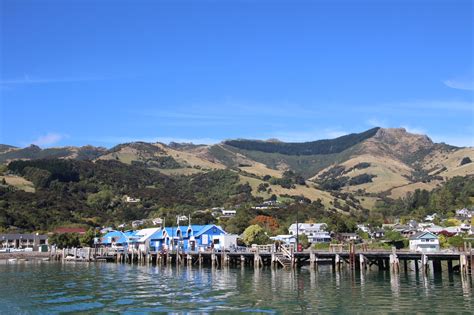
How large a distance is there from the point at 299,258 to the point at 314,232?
72.7 m

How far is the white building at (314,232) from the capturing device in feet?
451

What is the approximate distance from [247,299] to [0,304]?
57.9ft

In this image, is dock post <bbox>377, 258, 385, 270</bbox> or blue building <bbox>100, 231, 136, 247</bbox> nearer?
dock post <bbox>377, 258, 385, 270</bbox>

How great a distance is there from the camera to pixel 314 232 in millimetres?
146250

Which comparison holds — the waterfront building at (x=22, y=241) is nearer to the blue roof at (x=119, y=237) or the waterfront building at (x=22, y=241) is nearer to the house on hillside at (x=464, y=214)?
the blue roof at (x=119, y=237)

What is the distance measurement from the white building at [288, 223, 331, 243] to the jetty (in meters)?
46.2

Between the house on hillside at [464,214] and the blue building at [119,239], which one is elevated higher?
the house on hillside at [464,214]

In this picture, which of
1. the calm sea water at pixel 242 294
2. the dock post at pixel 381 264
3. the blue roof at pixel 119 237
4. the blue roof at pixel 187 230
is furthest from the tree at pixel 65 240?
the dock post at pixel 381 264

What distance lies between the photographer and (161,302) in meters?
38.9

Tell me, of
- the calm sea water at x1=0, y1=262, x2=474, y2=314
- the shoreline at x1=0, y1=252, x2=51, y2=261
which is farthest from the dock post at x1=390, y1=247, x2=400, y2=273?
the shoreline at x1=0, y1=252, x2=51, y2=261

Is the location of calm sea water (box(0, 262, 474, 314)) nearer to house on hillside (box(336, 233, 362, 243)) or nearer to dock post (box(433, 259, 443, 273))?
dock post (box(433, 259, 443, 273))

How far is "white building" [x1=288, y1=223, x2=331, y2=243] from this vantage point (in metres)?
138

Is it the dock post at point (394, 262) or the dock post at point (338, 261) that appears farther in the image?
the dock post at point (338, 261)

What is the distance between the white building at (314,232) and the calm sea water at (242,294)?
253 ft
